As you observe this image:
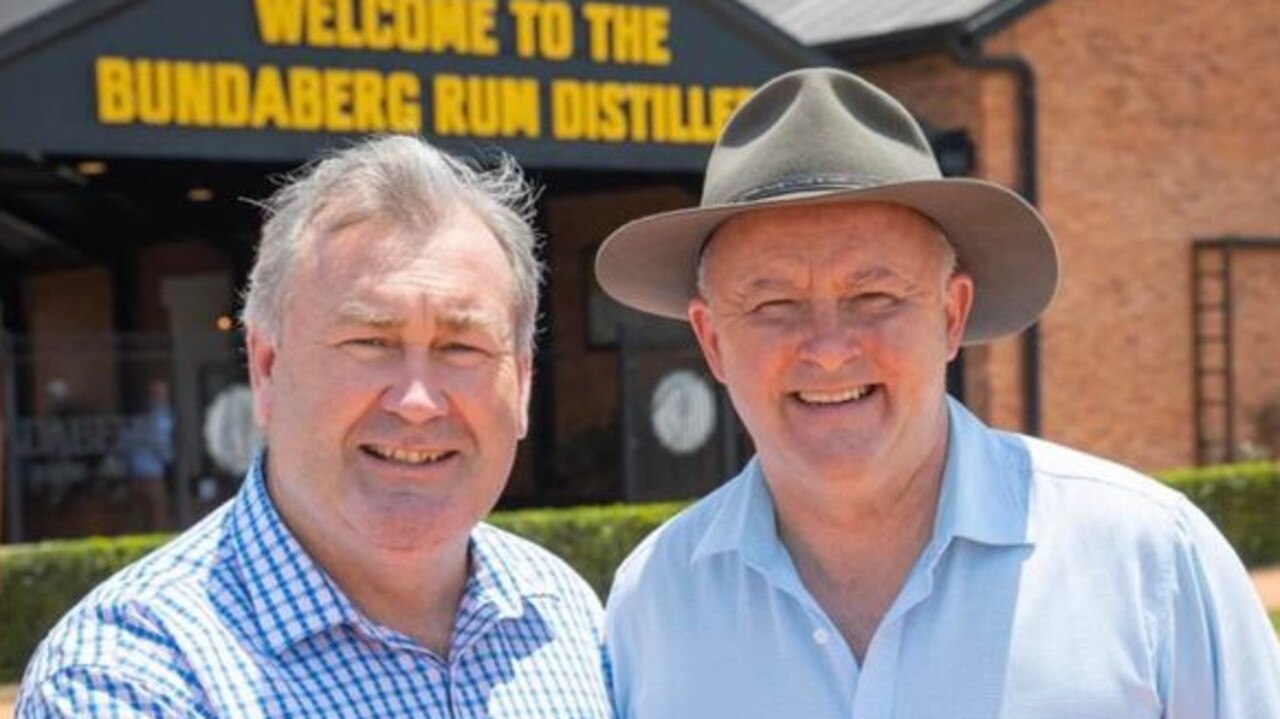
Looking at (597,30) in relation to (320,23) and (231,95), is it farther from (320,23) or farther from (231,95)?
(231,95)

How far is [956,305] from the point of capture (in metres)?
3.36

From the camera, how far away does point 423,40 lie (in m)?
14.4

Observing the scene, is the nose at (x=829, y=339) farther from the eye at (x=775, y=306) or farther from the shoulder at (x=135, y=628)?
the shoulder at (x=135, y=628)

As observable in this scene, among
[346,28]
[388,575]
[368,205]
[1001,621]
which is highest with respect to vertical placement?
[346,28]

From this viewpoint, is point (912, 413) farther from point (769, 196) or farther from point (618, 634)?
point (618, 634)

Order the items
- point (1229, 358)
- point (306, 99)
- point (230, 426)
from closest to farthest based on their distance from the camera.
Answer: point (306, 99)
point (230, 426)
point (1229, 358)

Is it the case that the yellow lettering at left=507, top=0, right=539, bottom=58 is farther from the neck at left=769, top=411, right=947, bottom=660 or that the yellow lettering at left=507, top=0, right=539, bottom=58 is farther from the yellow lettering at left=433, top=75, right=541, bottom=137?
the neck at left=769, top=411, right=947, bottom=660

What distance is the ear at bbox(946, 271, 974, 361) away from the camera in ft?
10.9

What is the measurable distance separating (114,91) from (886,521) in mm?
10590

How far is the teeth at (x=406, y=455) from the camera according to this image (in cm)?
291

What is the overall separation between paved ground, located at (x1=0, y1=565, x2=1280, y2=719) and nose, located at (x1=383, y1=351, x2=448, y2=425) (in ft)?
25.6

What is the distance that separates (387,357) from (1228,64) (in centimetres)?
1822

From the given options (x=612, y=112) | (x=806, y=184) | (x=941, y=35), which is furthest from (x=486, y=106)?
(x=806, y=184)

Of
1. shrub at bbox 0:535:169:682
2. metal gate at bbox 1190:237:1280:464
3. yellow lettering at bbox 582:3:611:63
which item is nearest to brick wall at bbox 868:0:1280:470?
metal gate at bbox 1190:237:1280:464
